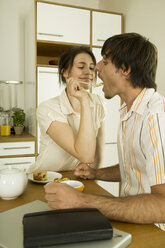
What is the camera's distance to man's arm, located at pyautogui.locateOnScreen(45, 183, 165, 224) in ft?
2.74

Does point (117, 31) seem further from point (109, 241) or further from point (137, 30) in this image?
point (109, 241)

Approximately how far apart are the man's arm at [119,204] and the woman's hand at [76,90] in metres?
0.84

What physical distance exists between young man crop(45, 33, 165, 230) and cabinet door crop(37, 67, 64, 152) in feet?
4.83

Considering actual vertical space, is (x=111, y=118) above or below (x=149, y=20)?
below

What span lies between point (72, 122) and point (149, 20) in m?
1.57

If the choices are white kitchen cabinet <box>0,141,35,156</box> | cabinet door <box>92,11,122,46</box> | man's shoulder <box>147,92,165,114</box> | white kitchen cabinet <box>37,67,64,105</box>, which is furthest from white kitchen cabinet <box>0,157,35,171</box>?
man's shoulder <box>147,92,165,114</box>

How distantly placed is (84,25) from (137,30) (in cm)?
59

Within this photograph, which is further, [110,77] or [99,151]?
[99,151]

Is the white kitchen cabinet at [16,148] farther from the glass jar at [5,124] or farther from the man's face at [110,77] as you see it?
the man's face at [110,77]

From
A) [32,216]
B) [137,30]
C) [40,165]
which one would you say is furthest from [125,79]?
[137,30]

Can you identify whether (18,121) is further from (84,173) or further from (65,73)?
(84,173)

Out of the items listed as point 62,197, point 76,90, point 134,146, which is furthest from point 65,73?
point 62,197

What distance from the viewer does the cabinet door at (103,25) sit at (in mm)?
3043

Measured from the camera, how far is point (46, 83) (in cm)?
290
